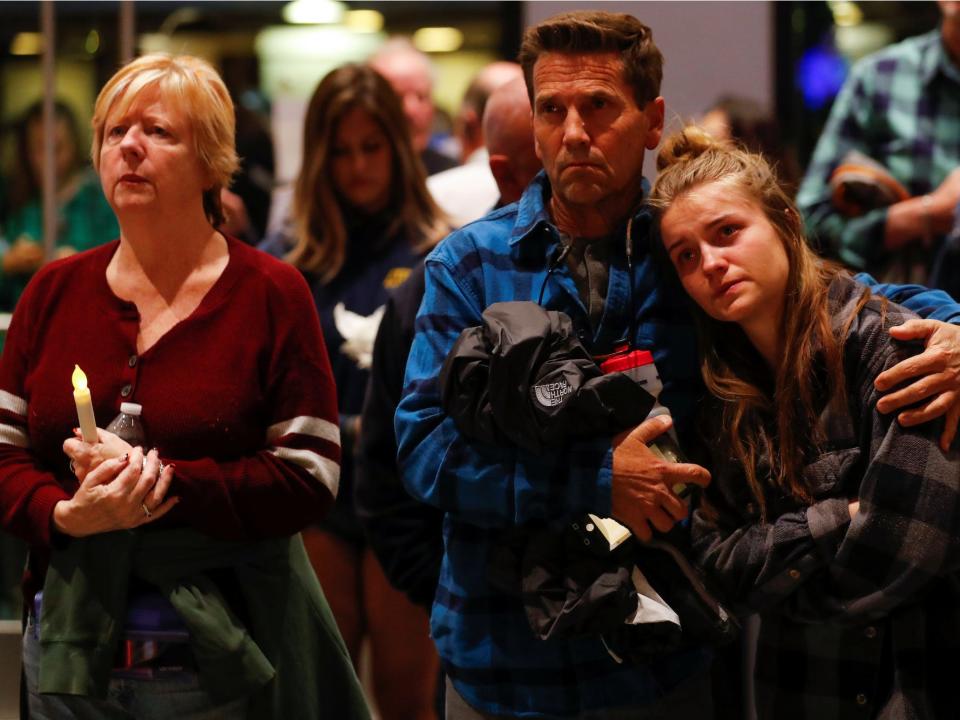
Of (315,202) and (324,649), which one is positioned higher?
(315,202)

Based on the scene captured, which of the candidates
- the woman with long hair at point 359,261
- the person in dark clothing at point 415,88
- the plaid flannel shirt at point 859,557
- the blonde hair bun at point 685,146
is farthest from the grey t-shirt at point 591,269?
the person in dark clothing at point 415,88

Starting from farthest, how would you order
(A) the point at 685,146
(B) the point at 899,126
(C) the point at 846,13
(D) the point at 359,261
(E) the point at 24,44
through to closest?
(E) the point at 24,44 → (C) the point at 846,13 → (B) the point at 899,126 → (D) the point at 359,261 → (A) the point at 685,146

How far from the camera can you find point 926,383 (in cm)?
222

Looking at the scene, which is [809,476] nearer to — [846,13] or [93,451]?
[93,451]

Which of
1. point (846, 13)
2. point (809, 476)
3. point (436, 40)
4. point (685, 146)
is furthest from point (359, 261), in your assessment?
point (846, 13)

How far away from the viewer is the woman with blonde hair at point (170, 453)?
2.40 meters

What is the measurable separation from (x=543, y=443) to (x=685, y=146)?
27.8 inches

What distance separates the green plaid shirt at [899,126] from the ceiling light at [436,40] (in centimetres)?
266

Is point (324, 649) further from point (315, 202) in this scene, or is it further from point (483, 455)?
point (315, 202)

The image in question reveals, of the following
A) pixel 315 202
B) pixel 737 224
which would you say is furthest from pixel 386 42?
pixel 737 224

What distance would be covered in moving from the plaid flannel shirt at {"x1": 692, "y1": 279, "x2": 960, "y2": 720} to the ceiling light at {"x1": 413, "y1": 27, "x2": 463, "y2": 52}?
4325 millimetres

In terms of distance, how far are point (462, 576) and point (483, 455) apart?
25 centimetres

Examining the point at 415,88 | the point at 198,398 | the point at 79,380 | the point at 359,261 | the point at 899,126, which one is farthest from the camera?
the point at 415,88

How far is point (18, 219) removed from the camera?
5.38 m
